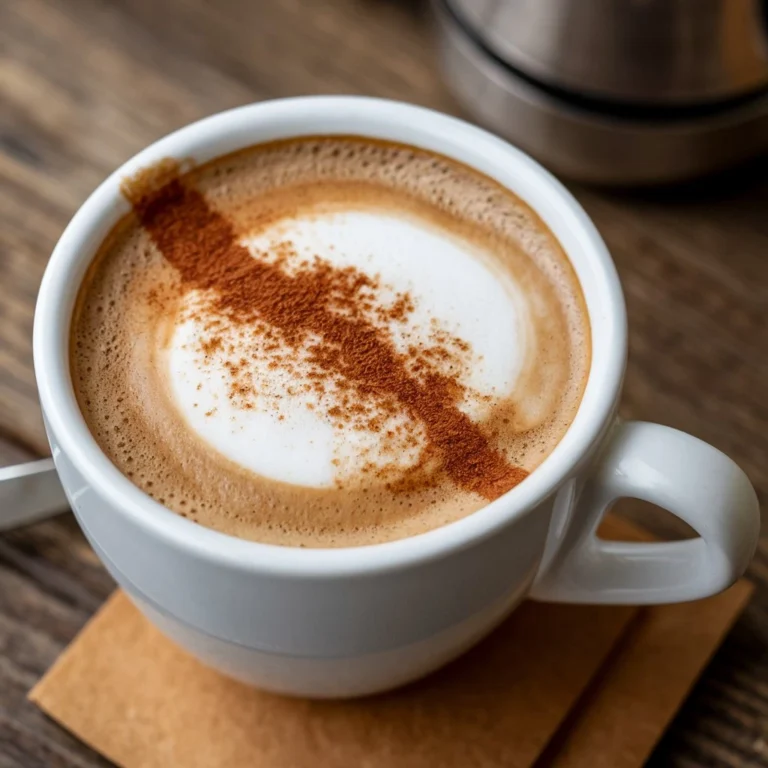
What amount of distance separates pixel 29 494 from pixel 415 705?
39 centimetres

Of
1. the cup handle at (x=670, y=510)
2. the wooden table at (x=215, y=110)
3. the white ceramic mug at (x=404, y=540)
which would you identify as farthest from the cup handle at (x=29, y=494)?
the cup handle at (x=670, y=510)

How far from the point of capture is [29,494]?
996mm

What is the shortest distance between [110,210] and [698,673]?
65 cm

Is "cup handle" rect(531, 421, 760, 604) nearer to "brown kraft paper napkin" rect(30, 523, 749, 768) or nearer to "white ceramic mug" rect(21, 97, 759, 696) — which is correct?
"white ceramic mug" rect(21, 97, 759, 696)

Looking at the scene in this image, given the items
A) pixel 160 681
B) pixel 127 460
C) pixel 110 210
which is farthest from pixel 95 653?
pixel 110 210

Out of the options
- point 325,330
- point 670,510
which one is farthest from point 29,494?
point 670,510

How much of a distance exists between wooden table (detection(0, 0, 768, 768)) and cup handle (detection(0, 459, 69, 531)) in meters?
0.04

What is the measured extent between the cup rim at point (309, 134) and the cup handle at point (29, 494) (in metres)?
0.21

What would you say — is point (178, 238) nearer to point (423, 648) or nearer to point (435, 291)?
point (435, 291)

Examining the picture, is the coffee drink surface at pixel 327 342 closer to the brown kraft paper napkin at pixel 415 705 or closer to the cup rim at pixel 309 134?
the cup rim at pixel 309 134

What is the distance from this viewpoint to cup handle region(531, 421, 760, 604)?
75 centimetres

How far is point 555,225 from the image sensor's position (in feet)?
2.84

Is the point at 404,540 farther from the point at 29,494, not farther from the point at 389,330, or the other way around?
the point at 29,494

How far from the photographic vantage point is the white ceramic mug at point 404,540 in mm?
706
